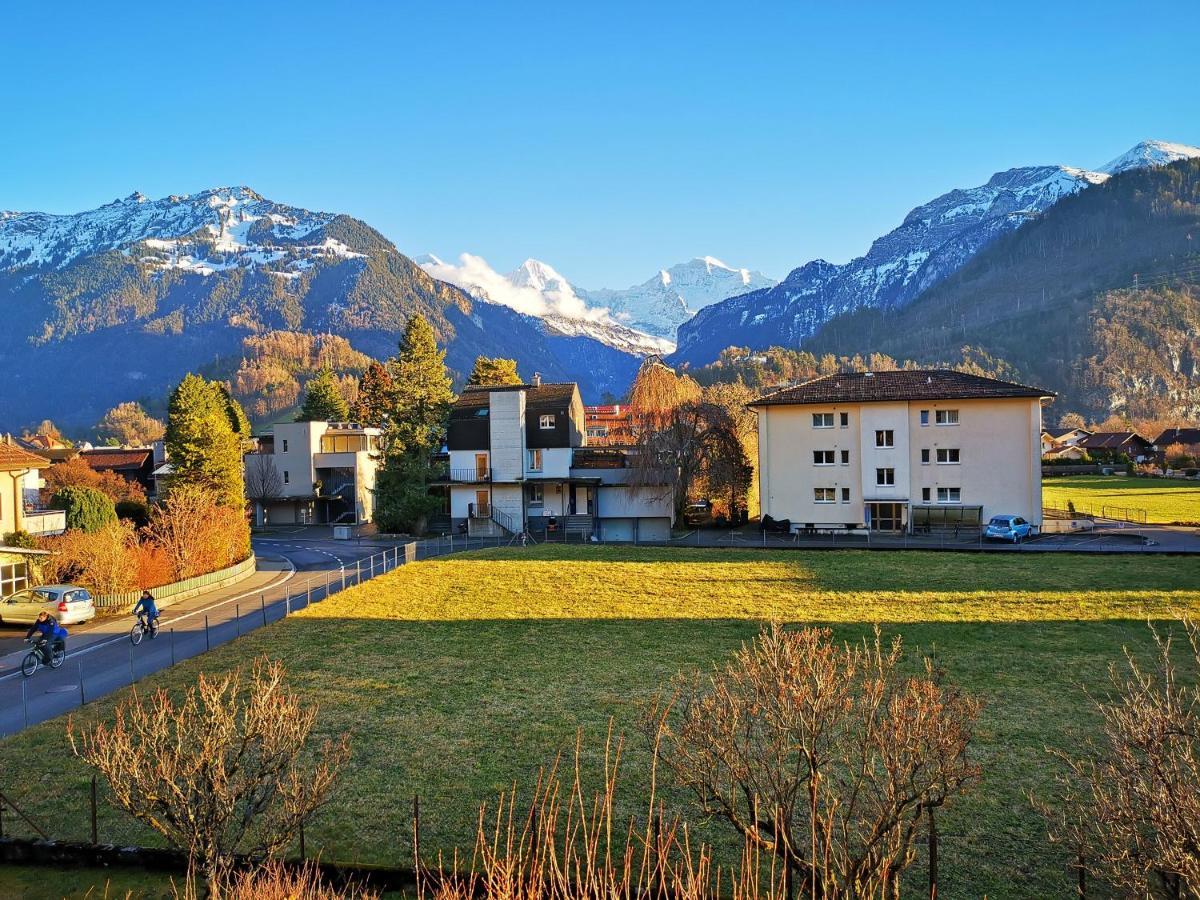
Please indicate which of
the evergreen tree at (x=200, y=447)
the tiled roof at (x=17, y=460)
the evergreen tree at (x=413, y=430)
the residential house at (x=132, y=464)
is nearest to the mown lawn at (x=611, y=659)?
the tiled roof at (x=17, y=460)

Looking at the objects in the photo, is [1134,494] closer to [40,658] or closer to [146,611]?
[146,611]

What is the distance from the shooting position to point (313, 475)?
203 ft

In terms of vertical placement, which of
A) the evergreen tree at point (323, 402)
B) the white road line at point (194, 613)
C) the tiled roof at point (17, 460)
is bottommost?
the white road line at point (194, 613)

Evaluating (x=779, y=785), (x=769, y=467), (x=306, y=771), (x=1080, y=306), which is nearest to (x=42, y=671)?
(x=306, y=771)

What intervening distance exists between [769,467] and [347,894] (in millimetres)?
38694

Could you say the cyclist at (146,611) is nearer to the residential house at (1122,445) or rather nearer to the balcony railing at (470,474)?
the balcony railing at (470,474)

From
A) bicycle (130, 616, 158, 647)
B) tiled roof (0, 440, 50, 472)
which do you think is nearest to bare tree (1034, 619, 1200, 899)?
bicycle (130, 616, 158, 647)

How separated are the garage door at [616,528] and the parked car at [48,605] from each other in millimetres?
29593

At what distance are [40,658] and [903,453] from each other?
129ft

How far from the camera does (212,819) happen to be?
7.89 metres

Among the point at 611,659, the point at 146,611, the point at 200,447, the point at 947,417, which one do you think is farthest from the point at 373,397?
the point at 611,659

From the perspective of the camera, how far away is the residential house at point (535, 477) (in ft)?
165

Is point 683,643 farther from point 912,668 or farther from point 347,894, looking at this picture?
point 347,894

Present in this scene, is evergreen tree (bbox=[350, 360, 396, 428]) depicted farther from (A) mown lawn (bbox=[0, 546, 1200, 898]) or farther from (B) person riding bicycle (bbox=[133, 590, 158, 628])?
(B) person riding bicycle (bbox=[133, 590, 158, 628])
